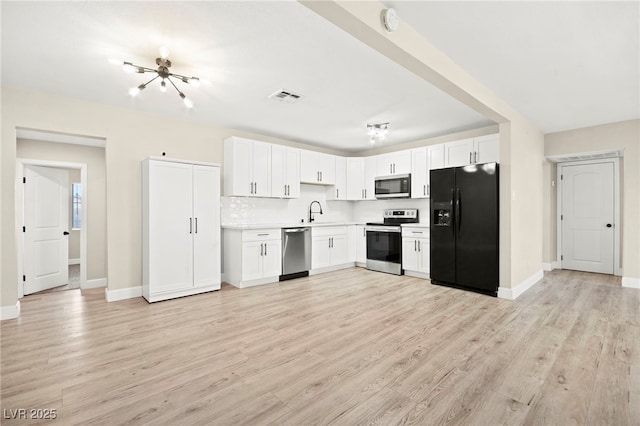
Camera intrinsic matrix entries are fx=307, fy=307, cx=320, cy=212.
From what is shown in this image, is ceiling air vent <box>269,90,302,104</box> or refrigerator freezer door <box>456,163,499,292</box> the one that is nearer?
ceiling air vent <box>269,90,302,104</box>

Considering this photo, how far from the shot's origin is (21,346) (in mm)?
2717

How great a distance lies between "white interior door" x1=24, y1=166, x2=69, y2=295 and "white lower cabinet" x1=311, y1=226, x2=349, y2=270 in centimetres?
422

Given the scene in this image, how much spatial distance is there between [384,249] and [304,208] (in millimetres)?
1805

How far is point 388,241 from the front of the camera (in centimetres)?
577

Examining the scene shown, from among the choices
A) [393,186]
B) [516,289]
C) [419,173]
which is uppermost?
[419,173]

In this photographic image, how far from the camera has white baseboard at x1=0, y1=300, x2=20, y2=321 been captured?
3.39 m

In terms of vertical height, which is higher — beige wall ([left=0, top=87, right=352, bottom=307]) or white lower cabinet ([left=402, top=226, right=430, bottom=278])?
beige wall ([left=0, top=87, right=352, bottom=307])

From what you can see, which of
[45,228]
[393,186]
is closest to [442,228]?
[393,186]

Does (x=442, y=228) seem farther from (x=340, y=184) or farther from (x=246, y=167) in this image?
(x=246, y=167)

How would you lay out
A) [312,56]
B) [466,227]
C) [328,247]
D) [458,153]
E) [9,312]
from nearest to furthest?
1. [312,56]
2. [9,312]
3. [466,227]
4. [458,153]
5. [328,247]

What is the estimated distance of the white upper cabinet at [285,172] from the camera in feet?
17.8

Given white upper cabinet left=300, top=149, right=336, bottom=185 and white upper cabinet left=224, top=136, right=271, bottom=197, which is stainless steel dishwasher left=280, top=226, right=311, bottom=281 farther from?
white upper cabinet left=300, top=149, right=336, bottom=185

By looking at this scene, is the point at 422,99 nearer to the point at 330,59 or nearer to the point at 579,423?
the point at 330,59

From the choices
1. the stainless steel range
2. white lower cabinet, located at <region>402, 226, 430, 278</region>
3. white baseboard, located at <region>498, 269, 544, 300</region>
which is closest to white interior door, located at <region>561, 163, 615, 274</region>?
white baseboard, located at <region>498, 269, 544, 300</region>
